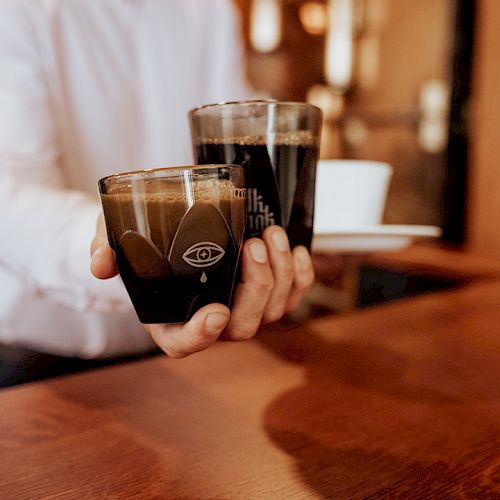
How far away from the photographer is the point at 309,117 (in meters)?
0.60

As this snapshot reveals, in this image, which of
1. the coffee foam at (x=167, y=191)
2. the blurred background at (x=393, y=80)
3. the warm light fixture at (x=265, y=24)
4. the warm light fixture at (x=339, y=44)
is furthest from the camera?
the warm light fixture at (x=339, y=44)

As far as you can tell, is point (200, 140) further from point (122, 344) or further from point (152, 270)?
point (122, 344)

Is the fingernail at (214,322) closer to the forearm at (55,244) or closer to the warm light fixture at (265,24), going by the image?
the forearm at (55,244)

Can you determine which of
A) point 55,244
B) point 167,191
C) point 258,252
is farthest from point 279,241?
point 55,244

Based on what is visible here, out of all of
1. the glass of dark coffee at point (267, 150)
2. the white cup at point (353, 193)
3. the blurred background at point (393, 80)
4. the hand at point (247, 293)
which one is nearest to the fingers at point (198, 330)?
the hand at point (247, 293)

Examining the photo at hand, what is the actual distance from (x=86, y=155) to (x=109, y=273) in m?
0.84

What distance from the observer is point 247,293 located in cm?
56

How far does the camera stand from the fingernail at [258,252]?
55cm

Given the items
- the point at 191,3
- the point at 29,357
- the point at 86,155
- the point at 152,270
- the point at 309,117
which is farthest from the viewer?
the point at 191,3

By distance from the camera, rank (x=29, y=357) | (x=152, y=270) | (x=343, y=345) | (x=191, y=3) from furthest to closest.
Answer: (x=191, y=3)
(x=29, y=357)
(x=343, y=345)
(x=152, y=270)

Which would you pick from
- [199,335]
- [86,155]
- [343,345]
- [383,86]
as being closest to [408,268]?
[343,345]

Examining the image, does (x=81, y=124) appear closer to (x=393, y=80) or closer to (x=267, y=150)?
(x=267, y=150)

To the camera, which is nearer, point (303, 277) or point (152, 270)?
point (152, 270)

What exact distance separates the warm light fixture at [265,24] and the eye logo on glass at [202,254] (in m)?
4.47
